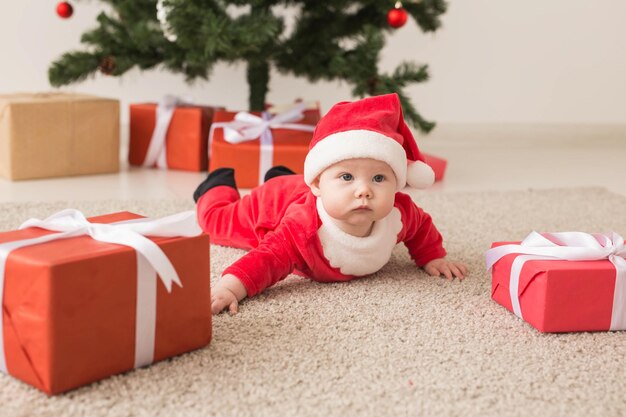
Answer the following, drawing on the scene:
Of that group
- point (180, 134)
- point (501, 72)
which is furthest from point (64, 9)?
point (501, 72)

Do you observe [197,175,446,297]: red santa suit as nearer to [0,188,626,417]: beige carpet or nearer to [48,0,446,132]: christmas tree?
[0,188,626,417]: beige carpet

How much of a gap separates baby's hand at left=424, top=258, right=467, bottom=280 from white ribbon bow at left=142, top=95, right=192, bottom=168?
3.98 ft

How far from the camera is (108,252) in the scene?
874mm

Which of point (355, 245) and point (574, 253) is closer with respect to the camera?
point (574, 253)

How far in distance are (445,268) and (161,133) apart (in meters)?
1.26

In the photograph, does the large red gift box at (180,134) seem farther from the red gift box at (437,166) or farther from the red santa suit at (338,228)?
the red santa suit at (338,228)

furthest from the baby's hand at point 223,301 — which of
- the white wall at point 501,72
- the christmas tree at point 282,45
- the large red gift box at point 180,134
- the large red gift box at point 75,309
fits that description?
the white wall at point 501,72

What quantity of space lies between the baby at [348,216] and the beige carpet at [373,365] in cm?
4

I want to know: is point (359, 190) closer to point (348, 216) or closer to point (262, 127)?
point (348, 216)

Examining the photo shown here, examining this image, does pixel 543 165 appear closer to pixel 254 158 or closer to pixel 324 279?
pixel 254 158

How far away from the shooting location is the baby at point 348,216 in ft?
3.90

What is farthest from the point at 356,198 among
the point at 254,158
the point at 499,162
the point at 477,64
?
the point at 477,64

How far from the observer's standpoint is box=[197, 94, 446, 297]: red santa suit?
1193 millimetres

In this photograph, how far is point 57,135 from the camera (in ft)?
7.00
